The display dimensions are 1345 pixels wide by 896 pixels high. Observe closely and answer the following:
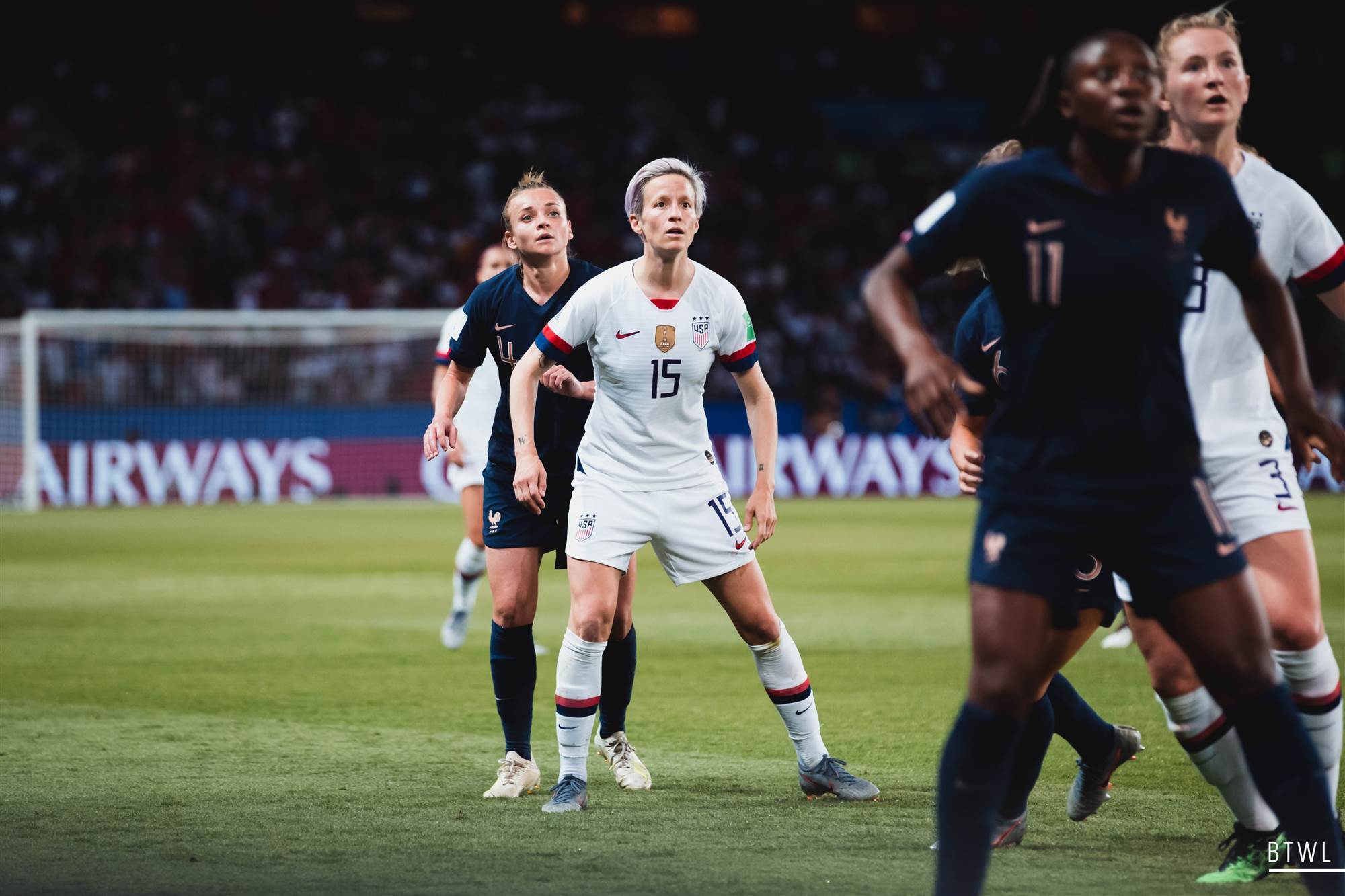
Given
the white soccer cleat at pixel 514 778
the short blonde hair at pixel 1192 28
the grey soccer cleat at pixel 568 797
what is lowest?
the white soccer cleat at pixel 514 778

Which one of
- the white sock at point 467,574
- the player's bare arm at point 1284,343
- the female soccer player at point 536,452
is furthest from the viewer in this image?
the white sock at point 467,574

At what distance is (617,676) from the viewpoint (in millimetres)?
6641

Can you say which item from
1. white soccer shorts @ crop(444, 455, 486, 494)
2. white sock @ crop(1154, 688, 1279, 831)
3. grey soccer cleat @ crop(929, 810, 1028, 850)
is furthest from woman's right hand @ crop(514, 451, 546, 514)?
white soccer shorts @ crop(444, 455, 486, 494)

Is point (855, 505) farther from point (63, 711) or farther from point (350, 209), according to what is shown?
point (63, 711)

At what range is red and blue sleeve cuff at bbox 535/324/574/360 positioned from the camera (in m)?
5.89

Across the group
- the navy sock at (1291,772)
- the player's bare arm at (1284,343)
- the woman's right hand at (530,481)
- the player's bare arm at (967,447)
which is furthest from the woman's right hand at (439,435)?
the navy sock at (1291,772)

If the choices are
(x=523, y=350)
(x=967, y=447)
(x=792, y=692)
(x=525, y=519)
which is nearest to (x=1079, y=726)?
(x=967, y=447)

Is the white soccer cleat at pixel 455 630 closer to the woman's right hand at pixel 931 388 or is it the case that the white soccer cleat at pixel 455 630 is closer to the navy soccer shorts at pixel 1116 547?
the navy soccer shorts at pixel 1116 547

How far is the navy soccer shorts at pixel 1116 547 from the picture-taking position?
361 cm

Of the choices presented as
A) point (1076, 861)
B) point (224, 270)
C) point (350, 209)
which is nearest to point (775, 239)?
point (350, 209)

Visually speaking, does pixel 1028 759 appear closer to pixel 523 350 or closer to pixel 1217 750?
pixel 1217 750

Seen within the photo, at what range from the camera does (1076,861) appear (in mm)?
4930

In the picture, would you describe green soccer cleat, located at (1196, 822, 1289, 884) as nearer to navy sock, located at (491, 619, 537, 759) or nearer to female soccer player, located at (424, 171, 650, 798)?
female soccer player, located at (424, 171, 650, 798)

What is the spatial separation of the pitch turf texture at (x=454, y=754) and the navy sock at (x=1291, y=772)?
3.09 feet
